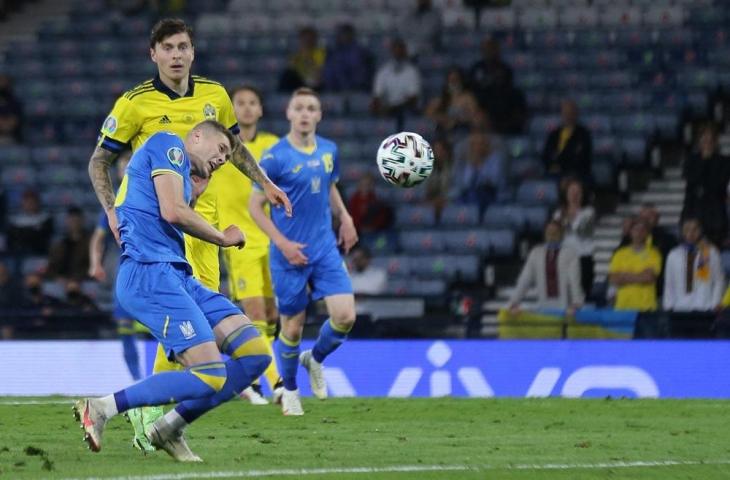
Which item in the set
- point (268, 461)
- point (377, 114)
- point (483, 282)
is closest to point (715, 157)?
point (483, 282)

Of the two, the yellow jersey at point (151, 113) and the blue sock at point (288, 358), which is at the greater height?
the yellow jersey at point (151, 113)

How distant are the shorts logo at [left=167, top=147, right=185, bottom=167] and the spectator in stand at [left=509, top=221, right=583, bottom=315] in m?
8.01

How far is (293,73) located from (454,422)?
10447 mm

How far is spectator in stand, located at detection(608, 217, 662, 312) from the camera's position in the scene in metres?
15.7

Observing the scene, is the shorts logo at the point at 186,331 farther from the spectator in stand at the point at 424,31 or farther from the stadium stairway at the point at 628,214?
the spectator in stand at the point at 424,31

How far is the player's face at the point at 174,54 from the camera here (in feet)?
30.5

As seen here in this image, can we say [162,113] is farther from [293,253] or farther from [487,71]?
[487,71]

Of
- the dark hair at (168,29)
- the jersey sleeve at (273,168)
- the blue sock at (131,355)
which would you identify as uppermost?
the dark hair at (168,29)

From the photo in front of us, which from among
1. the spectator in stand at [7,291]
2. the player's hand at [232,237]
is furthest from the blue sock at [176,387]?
the spectator in stand at [7,291]

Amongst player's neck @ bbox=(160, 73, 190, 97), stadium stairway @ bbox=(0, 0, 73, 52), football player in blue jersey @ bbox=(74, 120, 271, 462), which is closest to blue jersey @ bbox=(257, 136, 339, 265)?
player's neck @ bbox=(160, 73, 190, 97)

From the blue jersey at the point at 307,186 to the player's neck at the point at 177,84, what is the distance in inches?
85.4

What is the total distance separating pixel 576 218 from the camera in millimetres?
16562

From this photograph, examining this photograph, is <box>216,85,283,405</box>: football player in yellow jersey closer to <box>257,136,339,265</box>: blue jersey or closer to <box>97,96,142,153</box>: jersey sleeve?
<box>257,136,339,265</box>: blue jersey

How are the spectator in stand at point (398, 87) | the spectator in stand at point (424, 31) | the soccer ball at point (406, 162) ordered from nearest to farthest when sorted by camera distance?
1. the soccer ball at point (406, 162)
2. the spectator in stand at point (398, 87)
3. the spectator in stand at point (424, 31)
